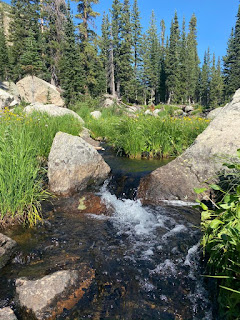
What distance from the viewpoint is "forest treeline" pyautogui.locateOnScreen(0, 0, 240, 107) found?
2320 centimetres

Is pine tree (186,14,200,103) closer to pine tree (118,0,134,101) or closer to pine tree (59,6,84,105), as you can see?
pine tree (118,0,134,101)

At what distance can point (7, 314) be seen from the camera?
1.87 metres

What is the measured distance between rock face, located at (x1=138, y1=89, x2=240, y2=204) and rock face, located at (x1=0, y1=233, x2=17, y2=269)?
2.63 metres

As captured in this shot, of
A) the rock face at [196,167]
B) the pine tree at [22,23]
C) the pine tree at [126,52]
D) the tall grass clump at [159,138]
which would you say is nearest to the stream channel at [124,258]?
the rock face at [196,167]

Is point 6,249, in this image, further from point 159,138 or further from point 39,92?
point 39,92

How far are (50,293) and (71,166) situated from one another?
3.08m

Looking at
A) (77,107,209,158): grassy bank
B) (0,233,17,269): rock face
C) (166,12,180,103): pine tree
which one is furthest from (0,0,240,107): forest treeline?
(0,233,17,269): rock face

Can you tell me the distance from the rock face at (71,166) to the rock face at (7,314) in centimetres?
291

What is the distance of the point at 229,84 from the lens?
41875mm

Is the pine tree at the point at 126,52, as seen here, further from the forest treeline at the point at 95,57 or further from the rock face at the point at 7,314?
the rock face at the point at 7,314

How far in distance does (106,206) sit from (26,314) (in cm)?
256

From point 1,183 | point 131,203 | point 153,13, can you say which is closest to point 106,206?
point 131,203

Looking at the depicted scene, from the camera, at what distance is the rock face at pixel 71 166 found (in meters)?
4.89

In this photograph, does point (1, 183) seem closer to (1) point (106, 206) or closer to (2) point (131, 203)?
(1) point (106, 206)
